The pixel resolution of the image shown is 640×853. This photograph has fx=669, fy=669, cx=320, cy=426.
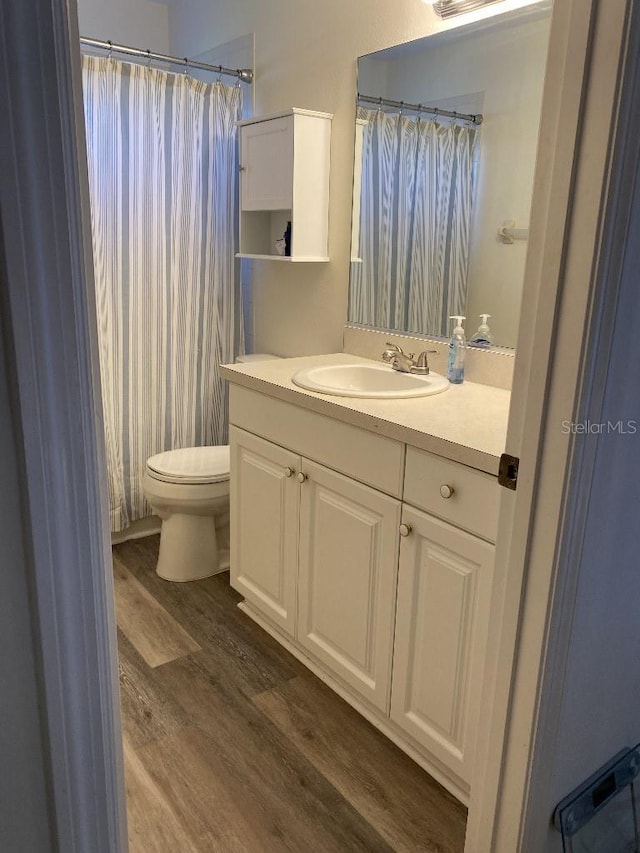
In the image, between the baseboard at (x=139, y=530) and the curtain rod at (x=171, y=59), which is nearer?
the curtain rod at (x=171, y=59)

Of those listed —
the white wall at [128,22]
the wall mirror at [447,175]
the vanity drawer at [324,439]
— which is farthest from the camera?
the white wall at [128,22]

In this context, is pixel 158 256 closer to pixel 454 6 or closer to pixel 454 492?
pixel 454 6

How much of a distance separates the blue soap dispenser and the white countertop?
0.03 meters

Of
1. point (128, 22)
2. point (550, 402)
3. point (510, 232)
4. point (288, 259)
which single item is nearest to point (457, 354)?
point (510, 232)

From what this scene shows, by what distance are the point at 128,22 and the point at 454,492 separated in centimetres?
271

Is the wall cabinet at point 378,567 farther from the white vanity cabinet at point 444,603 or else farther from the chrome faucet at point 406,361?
the chrome faucet at point 406,361

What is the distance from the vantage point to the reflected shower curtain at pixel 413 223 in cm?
210

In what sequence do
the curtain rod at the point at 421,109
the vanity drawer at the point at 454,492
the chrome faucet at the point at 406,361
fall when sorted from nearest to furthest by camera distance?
the vanity drawer at the point at 454,492, the curtain rod at the point at 421,109, the chrome faucet at the point at 406,361

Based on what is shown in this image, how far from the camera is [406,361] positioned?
2.18 m

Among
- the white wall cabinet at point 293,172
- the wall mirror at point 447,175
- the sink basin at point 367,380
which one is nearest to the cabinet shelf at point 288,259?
the white wall cabinet at point 293,172

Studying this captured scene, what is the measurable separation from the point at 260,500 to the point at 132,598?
2.39 ft

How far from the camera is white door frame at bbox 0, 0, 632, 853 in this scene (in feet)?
1.97

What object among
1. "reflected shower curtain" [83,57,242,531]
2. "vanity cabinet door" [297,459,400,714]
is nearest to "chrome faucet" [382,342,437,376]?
"vanity cabinet door" [297,459,400,714]

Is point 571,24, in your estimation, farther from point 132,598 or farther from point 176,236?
point 132,598
